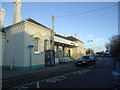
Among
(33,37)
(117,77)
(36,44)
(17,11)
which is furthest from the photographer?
(17,11)

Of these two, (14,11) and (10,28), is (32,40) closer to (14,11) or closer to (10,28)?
(10,28)

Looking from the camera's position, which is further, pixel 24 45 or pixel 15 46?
pixel 15 46

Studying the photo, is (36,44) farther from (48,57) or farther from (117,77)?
(117,77)

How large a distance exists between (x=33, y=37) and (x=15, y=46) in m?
2.92

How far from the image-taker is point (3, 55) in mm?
17016

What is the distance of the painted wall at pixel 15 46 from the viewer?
14.8 metres

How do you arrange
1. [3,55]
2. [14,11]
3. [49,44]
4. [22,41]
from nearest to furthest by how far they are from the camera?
[22,41] < [3,55] < [49,44] < [14,11]

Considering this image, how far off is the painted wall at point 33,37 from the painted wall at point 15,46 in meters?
0.58

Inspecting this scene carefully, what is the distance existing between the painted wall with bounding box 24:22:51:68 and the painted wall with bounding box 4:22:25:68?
0.58 metres

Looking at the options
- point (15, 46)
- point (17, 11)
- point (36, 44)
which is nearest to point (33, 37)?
point (36, 44)

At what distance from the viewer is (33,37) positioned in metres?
16.0

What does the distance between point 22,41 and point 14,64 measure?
363cm

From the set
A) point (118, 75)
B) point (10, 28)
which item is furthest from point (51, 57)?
point (118, 75)

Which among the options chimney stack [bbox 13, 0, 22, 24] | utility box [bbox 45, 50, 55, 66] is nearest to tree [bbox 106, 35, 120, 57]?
utility box [bbox 45, 50, 55, 66]
